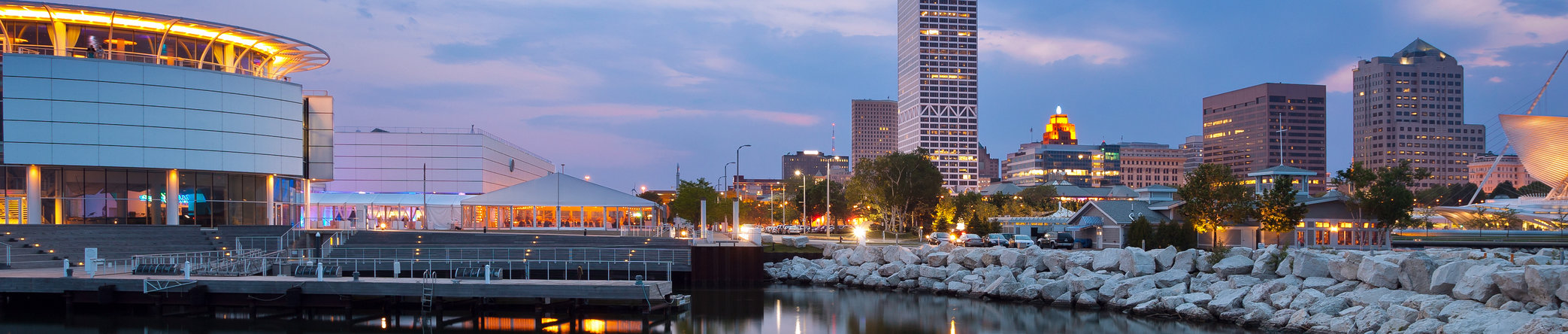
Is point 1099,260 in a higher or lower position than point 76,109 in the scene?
lower

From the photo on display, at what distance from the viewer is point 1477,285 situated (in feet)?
87.1

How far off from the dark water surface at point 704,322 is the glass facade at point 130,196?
17212 millimetres

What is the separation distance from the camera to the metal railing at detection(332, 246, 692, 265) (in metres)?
42.9

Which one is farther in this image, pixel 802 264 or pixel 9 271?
pixel 802 264

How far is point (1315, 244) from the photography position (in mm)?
53250

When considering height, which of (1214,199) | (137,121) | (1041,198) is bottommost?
(1041,198)

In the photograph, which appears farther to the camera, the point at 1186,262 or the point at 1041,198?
the point at 1041,198

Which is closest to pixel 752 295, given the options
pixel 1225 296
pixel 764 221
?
pixel 1225 296

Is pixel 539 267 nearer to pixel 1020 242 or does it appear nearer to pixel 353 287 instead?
pixel 353 287

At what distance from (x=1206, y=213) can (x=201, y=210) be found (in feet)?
168

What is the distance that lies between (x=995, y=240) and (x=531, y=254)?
26.5 metres

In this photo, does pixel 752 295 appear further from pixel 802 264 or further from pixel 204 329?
pixel 204 329

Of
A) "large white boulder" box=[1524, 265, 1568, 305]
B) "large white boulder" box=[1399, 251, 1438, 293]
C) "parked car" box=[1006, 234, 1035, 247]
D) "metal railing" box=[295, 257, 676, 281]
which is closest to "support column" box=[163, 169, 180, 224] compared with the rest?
"metal railing" box=[295, 257, 676, 281]

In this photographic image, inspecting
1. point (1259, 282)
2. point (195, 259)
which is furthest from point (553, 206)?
point (1259, 282)
